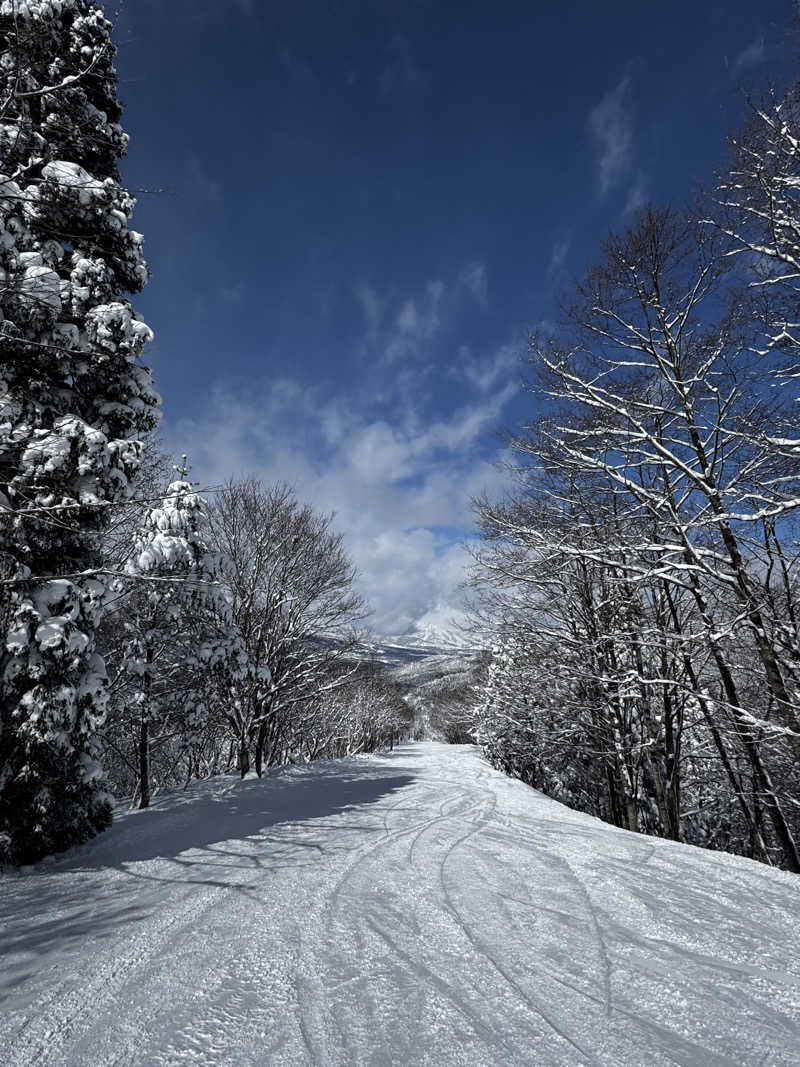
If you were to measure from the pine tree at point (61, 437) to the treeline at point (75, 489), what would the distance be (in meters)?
0.02

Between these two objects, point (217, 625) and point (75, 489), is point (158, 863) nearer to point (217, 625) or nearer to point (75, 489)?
point (75, 489)

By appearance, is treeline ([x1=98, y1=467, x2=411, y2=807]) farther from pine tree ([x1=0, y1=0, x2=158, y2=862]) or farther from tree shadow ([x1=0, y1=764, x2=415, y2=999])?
tree shadow ([x1=0, y1=764, x2=415, y2=999])

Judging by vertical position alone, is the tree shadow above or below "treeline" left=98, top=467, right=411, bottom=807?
below

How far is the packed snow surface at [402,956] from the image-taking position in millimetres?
1903

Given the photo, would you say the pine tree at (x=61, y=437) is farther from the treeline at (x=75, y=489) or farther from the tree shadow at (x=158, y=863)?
the tree shadow at (x=158, y=863)

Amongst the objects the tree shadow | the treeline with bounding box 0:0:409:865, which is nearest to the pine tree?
the treeline with bounding box 0:0:409:865

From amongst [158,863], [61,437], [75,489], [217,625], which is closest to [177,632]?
[217,625]

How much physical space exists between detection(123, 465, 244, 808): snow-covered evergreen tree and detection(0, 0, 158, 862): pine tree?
303 centimetres

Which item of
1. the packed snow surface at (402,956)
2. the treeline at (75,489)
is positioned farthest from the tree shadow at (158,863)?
the treeline at (75,489)

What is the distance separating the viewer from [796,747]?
17.1 feet

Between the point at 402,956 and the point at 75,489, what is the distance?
20.9ft

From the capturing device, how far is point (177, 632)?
407 inches

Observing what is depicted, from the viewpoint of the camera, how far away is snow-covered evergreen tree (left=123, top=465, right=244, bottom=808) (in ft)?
31.5

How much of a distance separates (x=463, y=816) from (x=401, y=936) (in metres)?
4.17
